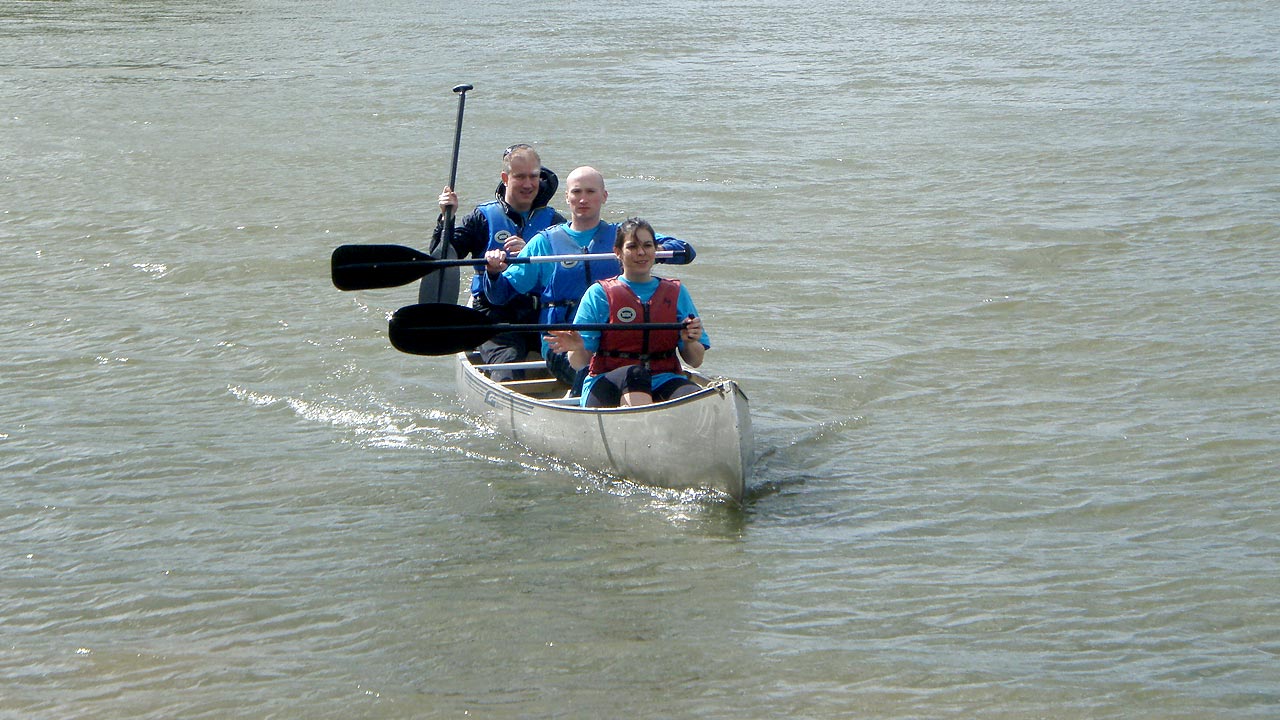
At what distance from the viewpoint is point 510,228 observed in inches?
294

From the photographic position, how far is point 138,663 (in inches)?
196

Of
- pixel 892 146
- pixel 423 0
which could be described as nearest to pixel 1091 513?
pixel 892 146

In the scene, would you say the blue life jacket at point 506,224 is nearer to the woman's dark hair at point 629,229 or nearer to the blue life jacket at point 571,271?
the blue life jacket at point 571,271

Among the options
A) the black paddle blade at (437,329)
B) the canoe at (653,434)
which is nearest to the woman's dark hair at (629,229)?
the canoe at (653,434)

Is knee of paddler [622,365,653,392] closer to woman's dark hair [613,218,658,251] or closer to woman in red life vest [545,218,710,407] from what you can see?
woman in red life vest [545,218,710,407]

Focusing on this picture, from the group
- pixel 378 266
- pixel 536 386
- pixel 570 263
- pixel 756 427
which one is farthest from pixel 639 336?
pixel 378 266

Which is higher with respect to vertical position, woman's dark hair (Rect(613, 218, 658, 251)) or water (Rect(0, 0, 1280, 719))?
woman's dark hair (Rect(613, 218, 658, 251))

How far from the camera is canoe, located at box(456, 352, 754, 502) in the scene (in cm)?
593

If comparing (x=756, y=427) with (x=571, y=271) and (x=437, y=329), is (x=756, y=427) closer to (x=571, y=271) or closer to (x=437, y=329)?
(x=571, y=271)

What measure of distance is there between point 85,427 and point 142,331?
6.34 feet

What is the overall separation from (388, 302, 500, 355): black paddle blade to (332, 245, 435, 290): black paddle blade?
1.64ft

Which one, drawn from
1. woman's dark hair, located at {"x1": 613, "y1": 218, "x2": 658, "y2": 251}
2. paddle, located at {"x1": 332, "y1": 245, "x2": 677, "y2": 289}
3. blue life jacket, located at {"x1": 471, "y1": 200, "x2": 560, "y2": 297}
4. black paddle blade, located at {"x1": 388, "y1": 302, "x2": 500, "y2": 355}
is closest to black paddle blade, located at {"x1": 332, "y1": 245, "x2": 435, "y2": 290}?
paddle, located at {"x1": 332, "y1": 245, "x2": 677, "y2": 289}

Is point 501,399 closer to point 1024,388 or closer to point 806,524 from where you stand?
point 806,524

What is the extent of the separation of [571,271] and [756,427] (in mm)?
1290
